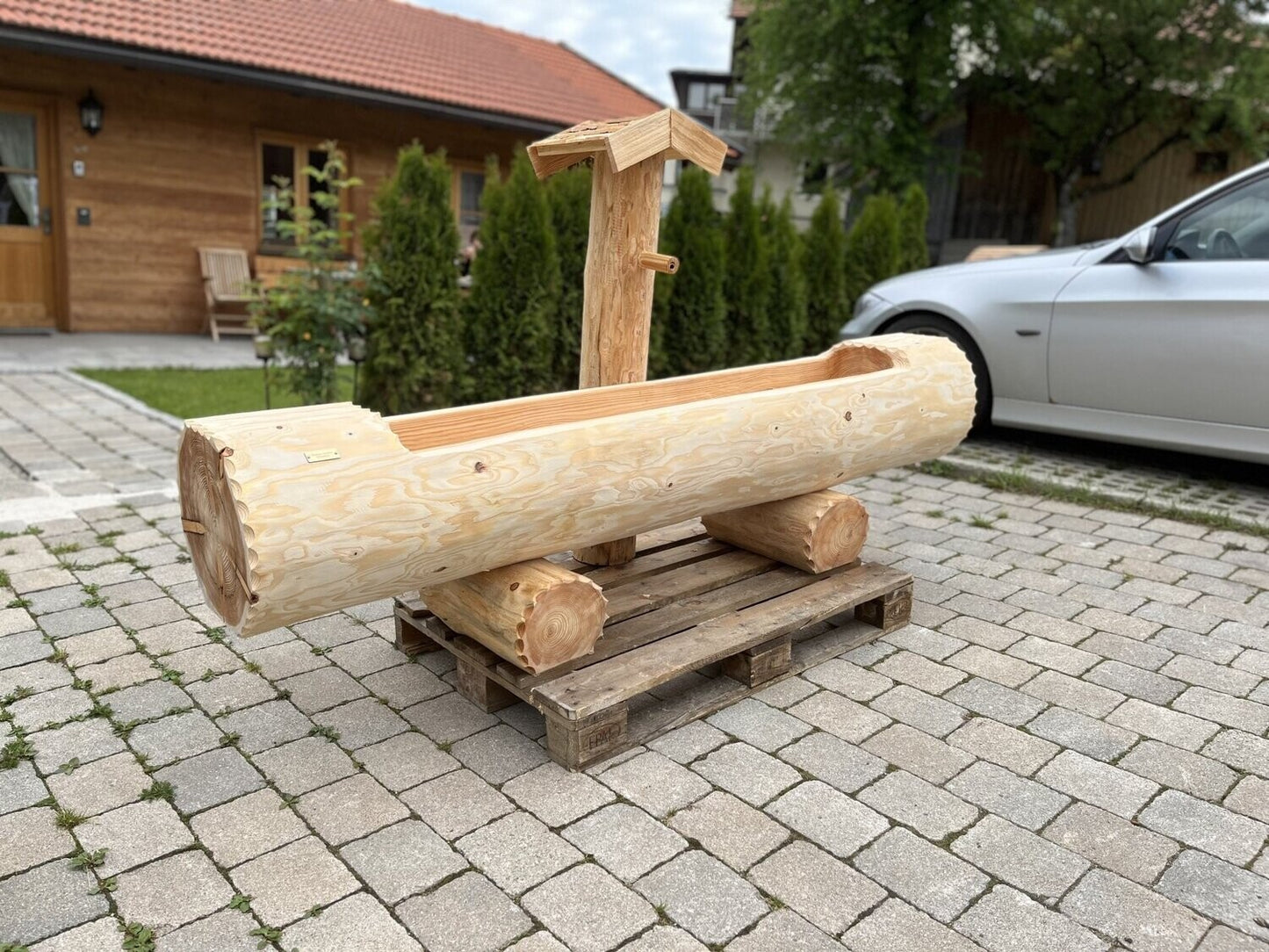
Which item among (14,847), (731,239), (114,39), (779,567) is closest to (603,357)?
(779,567)

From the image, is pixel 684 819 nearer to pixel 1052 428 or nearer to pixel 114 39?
pixel 1052 428

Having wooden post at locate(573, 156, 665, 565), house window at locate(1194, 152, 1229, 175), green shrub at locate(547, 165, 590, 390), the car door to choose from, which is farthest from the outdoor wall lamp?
house window at locate(1194, 152, 1229, 175)

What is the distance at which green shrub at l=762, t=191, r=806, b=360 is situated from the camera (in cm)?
859

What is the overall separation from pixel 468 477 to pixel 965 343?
4.90m

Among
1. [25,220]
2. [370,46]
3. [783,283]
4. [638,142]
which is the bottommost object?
[783,283]

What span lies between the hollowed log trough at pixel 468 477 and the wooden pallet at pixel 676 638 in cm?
35

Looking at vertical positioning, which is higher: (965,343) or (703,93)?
(703,93)

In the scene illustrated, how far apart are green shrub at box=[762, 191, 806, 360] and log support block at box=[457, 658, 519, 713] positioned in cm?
609

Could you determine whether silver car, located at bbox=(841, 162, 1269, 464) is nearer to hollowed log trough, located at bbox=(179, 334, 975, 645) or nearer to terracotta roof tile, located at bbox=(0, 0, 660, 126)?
hollowed log trough, located at bbox=(179, 334, 975, 645)

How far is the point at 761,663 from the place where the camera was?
316 centimetres

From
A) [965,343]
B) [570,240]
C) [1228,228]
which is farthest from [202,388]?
[1228,228]

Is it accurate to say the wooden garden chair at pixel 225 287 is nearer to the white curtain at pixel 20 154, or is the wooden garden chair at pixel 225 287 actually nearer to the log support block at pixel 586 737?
the white curtain at pixel 20 154

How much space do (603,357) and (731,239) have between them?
A: 5.22 meters

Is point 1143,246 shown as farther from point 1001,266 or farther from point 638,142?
point 638,142
